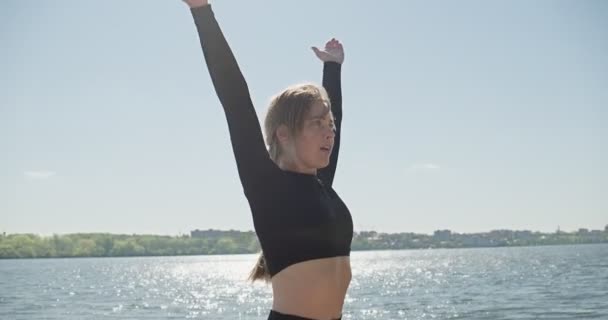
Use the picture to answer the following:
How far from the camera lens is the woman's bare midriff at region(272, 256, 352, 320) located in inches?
115

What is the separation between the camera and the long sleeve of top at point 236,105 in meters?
2.97

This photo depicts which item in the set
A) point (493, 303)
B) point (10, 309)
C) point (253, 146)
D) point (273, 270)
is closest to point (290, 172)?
point (253, 146)

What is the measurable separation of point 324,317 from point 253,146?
0.68 metres

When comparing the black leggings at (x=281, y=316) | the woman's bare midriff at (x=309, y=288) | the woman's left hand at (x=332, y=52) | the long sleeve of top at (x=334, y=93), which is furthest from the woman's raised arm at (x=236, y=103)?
the woman's left hand at (x=332, y=52)

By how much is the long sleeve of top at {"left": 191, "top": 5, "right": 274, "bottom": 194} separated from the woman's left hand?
3.74ft

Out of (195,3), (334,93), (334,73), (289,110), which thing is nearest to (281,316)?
(289,110)

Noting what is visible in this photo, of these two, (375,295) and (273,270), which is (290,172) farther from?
(375,295)

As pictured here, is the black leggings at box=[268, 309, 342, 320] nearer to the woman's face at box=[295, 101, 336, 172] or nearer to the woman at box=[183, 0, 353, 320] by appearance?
the woman at box=[183, 0, 353, 320]

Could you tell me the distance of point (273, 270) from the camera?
300 centimetres

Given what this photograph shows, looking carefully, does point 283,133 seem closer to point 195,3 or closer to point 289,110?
point 289,110

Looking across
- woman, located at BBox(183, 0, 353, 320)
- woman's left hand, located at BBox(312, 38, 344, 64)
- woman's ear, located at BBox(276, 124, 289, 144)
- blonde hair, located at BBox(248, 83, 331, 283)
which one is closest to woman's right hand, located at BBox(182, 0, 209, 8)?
woman, located at BBox(183, 0, 353, 320)

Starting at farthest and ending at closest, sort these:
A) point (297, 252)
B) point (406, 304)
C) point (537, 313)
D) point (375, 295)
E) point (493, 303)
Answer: point (375, 295) < point (406, 304) < point (493, 303) < point (537, 313) < point (297, 252)

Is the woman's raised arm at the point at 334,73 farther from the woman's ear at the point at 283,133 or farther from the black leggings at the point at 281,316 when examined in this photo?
the black leggings at the point at 281,316

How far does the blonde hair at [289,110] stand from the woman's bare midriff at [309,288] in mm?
202
